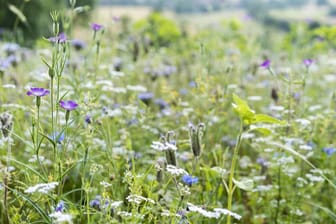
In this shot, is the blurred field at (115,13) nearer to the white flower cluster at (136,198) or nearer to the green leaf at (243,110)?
the green leaf at (243,110)

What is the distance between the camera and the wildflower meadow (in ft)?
4.87

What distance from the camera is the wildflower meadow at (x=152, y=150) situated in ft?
4.87

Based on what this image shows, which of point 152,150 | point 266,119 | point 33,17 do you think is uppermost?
point 266,119

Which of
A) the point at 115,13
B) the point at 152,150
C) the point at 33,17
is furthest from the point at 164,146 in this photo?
the point at 33,17

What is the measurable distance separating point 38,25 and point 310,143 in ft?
33.0

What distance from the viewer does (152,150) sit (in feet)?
6.71

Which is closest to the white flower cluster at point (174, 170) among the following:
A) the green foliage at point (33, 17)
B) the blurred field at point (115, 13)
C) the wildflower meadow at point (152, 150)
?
the wildflower meadow at point (152, 150)

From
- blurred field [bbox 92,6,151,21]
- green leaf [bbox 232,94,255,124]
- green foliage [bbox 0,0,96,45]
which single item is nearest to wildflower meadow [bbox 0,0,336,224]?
green leaf [bbox 232,94,255,124]

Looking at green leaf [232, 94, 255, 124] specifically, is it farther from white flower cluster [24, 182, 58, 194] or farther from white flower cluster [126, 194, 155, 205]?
white flower cluster [24, 182, 58, 194]

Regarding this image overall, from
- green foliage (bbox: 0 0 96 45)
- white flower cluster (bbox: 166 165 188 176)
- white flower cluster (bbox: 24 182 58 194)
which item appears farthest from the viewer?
green foliage (bbox: 0 0 96 45)

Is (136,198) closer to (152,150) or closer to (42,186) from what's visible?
(42,186)

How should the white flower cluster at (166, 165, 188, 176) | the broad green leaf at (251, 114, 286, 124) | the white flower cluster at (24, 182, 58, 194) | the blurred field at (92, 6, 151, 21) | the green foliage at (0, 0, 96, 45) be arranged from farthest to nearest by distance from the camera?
the green foliage at (0, 0, 96, 45) → the blurred field at (92, 6, 151, 21) → the broad green leaf at (251, 114, 286, 124) → the white flower cluster at (166, 165, 188, 176) → the white flower cluster at (24, 182, 58, 194)

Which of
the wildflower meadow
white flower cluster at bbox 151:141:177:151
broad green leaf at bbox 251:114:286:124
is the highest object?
broad green leaf at bbox 251:114:286:124

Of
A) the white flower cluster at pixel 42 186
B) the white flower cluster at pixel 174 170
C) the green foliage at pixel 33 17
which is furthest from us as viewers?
the green foliage at pixel 33 17
